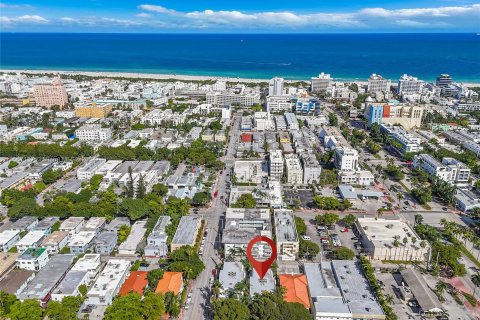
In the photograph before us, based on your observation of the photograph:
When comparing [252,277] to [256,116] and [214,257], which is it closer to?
[214,257]

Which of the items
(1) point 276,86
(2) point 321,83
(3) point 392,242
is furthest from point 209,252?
(2) point 321,83

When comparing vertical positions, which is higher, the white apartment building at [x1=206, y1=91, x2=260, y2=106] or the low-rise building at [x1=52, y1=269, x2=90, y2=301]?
the white apartment building at [x1=206, y1=91, x2=260, y2=106]

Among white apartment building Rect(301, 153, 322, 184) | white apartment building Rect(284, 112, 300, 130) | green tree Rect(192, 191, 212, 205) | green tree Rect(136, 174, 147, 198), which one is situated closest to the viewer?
green tree Rect(192, 191, 212, 205)

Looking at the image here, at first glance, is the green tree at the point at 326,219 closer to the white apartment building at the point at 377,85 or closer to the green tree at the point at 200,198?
the green tree at the point at 200,198

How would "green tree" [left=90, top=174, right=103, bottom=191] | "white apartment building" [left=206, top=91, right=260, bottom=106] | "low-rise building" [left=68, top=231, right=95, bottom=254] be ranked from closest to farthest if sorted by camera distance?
1. "low-rise building" [left=68, top=231, right=95, bottom=254]
2. "green tree" [left=90, top=174, right=103, bottom=191]
3. "white apartment building" [left=206, top=91, right=260, bottom=106]

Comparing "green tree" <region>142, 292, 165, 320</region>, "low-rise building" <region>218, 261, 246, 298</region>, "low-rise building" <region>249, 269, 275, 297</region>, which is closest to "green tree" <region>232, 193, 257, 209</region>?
"low-rise building" <region>218, 261, 246, 298</region>

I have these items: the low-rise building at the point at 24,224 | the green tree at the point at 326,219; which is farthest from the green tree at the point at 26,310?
the green tree at the point at 326,219

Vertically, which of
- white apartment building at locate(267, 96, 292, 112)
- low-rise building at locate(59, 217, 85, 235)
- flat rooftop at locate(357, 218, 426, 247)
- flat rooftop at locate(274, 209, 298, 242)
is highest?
white apartment building at locate(267, 96, 292, 112)

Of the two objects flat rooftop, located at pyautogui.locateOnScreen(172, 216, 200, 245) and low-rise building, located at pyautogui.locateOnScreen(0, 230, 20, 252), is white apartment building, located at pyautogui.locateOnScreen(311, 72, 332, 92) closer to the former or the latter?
flat rooftop, located at pyautogui.locateOnScreen(172, 216, 200, 245)
